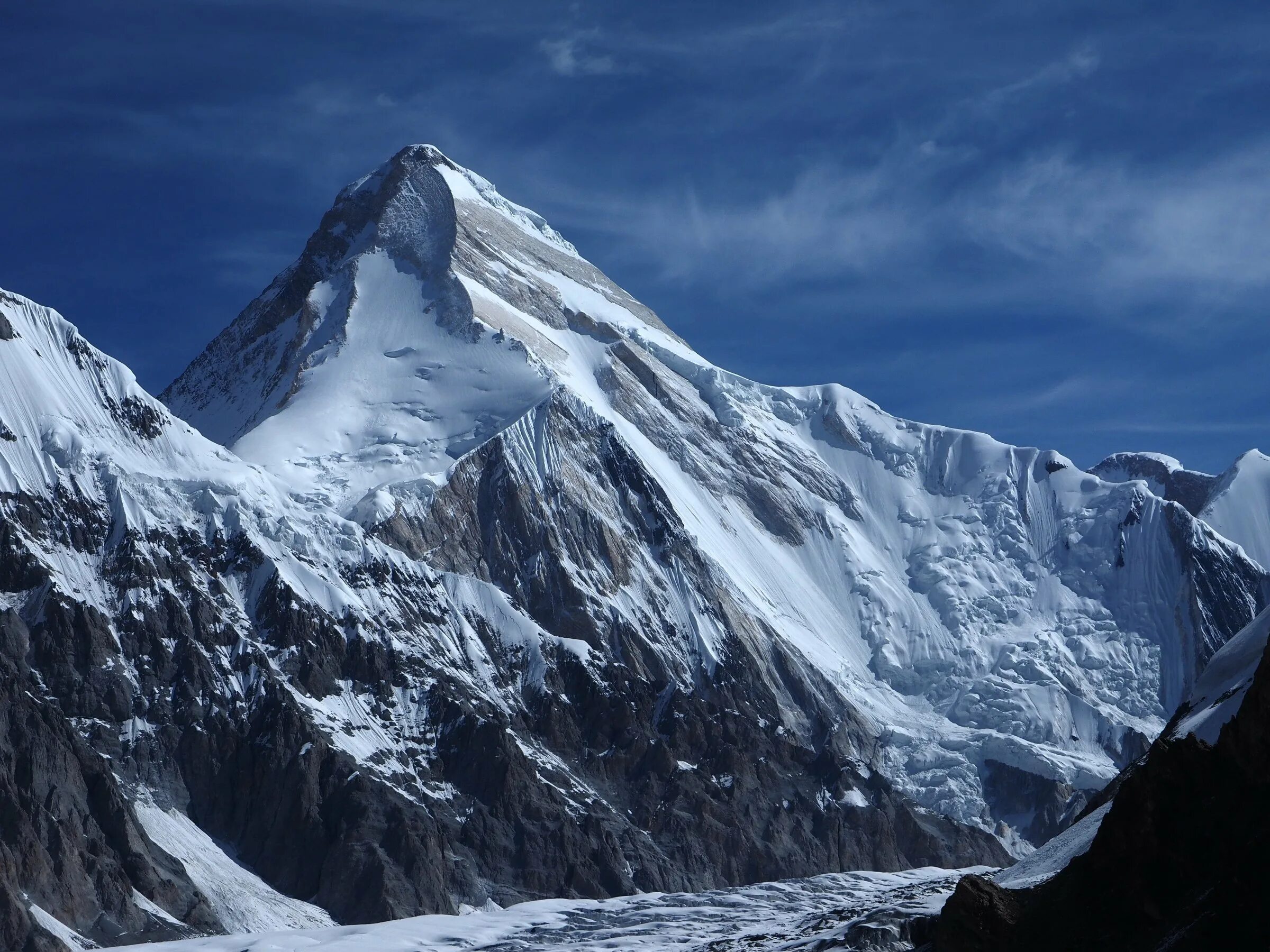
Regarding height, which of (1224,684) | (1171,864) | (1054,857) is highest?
(1224,684)

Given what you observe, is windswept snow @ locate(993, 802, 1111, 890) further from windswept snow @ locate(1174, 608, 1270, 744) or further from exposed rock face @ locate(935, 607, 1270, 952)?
exposed rock face @ locate(935, 607, 1270, 952)

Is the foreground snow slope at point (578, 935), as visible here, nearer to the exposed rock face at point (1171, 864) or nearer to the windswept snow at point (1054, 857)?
the windswept snow at point (1054, 857)

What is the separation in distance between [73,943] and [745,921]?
71128mm

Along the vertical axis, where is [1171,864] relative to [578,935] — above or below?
below

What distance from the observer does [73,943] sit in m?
187

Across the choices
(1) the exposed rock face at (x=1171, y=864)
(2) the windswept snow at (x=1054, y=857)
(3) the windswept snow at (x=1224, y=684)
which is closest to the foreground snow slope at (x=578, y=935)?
(2) the windswept snow at (x=1054, y=857)

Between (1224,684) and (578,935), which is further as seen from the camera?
(578,935)

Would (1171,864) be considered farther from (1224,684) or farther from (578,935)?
(578,935)

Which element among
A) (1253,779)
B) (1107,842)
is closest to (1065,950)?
(1107,842)

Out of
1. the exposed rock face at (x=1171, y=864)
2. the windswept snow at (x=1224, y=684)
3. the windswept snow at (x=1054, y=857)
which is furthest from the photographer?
the windswept snow at (x=1054, y=857)

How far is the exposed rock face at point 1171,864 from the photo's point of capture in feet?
250

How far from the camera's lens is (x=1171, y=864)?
82.8m

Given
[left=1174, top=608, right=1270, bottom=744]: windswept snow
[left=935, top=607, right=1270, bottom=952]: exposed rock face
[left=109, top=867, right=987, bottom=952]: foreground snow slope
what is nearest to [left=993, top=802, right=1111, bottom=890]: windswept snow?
[left=1174, top=608, right=1270, bottom=744]: windswept snow

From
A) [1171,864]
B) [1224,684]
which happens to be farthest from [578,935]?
[1171,864]
